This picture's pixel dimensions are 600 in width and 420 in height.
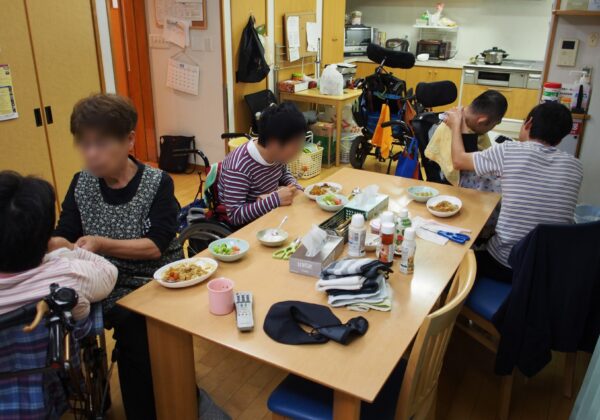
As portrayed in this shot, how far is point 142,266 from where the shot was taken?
1.89m

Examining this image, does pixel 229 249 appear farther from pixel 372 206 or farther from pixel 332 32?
pixel 332 32

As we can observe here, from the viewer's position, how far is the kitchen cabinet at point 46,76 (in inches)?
116

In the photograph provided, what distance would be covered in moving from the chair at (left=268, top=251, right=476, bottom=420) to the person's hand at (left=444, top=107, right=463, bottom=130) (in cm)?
127

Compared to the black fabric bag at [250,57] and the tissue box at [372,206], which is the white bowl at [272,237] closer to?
the tissue box at [372,206]

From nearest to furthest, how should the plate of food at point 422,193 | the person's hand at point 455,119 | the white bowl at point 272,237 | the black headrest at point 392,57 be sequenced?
the white bowl at point 272,237, the plate of food at point 422,193, the person's hand at point 455,119, the black headrest at point 392,57

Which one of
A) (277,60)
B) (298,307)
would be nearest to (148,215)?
(298,307)

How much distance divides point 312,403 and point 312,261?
46 cm

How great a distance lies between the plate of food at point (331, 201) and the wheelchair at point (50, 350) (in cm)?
110

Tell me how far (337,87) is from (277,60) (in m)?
0.74

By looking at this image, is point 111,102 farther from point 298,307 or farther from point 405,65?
point 405,65

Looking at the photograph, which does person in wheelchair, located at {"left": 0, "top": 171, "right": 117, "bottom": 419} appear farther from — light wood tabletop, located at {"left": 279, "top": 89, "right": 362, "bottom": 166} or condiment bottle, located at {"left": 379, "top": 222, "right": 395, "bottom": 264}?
light wood tabletop, located at {"left": 279, "top": 89, "right": 362, "bottom": 166}

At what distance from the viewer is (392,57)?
4.67 m

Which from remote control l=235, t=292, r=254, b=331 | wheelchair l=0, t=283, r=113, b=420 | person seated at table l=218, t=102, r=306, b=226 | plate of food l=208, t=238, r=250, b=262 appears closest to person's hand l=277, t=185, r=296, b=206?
person seated at table l=218, t=102, r=306, b=226

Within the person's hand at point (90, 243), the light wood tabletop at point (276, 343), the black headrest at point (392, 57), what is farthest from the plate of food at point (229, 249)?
the black headrest at point (392, 57)
